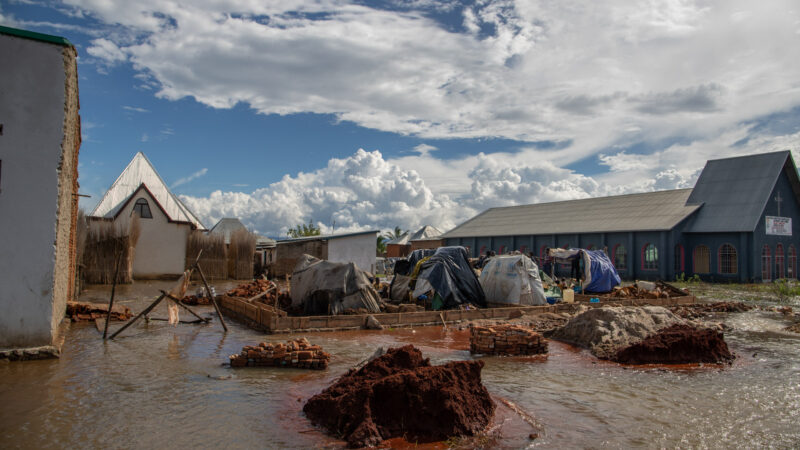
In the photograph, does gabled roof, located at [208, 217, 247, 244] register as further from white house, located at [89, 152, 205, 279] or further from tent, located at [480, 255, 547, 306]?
tent, located at [480, 255, 547, 306]

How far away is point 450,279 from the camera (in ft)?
55.8

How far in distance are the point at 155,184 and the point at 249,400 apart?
2928 centimetres

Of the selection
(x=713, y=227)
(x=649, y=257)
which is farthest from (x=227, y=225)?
(x=713, y=227)

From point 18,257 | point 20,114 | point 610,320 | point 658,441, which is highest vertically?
point 20,114

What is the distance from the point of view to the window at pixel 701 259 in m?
32.7

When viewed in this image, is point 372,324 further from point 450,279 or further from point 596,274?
point 596,274

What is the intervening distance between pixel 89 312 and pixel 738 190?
117 ft

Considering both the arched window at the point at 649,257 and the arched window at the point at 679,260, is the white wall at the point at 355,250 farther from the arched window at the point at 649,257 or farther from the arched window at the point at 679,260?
the arched window at the point at 679,260

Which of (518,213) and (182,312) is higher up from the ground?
(518,213)

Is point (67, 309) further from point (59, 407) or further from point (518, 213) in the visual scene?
point (518, 213)

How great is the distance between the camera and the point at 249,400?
7586mm

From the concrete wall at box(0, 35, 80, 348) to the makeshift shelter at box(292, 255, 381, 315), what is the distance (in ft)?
22.5

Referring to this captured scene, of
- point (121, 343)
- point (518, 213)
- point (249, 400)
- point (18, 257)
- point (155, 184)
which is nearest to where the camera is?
point (249, 400)

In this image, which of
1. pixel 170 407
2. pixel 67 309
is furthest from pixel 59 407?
pixel 67 309
